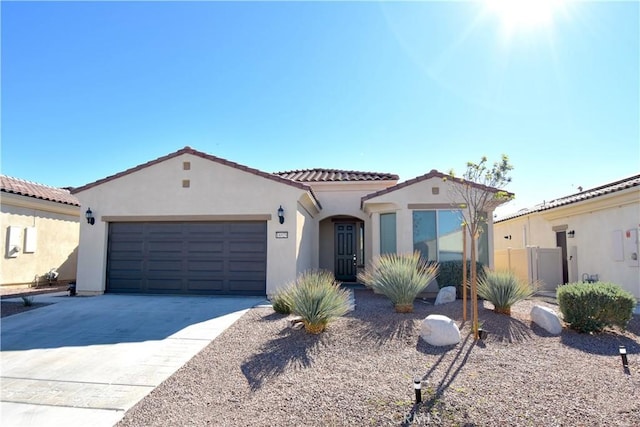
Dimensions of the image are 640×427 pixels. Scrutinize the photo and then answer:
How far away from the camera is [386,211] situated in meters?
13.1

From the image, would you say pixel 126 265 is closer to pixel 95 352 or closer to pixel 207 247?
pixel 207 247

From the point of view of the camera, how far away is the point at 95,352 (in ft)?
21.1

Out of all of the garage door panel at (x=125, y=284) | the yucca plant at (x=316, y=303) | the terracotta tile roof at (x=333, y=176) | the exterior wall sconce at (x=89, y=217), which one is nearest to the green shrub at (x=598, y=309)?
the yucca plant at (x=316, y=303)

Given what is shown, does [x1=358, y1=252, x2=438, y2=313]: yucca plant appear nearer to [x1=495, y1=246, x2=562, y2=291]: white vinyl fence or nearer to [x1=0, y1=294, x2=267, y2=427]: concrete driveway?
[x1=0, y1=294, x2=267, y2=427]: concrete driveway

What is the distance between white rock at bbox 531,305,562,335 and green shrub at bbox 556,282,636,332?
0.36 m

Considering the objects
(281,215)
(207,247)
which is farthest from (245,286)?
(281,215)

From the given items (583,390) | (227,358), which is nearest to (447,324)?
(583,390)

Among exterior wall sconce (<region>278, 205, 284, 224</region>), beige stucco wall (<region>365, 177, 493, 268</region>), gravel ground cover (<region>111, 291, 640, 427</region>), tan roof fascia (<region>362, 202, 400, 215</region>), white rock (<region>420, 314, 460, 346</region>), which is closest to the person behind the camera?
gravel ground cover (<region>111, 291, 640, 427</region>)

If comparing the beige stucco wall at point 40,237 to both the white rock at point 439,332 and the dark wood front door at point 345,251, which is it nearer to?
the dark wood front door at point 345,251

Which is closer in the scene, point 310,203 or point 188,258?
point 188,258

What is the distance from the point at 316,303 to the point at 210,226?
20.9 ft

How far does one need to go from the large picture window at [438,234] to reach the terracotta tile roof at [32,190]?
46.1 ft

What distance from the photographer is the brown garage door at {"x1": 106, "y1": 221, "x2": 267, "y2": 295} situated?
1171 cm

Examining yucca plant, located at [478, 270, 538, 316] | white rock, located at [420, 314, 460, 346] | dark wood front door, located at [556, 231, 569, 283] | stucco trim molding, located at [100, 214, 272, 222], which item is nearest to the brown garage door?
stucco trim molding, located at [100, 214, 272, 222]
